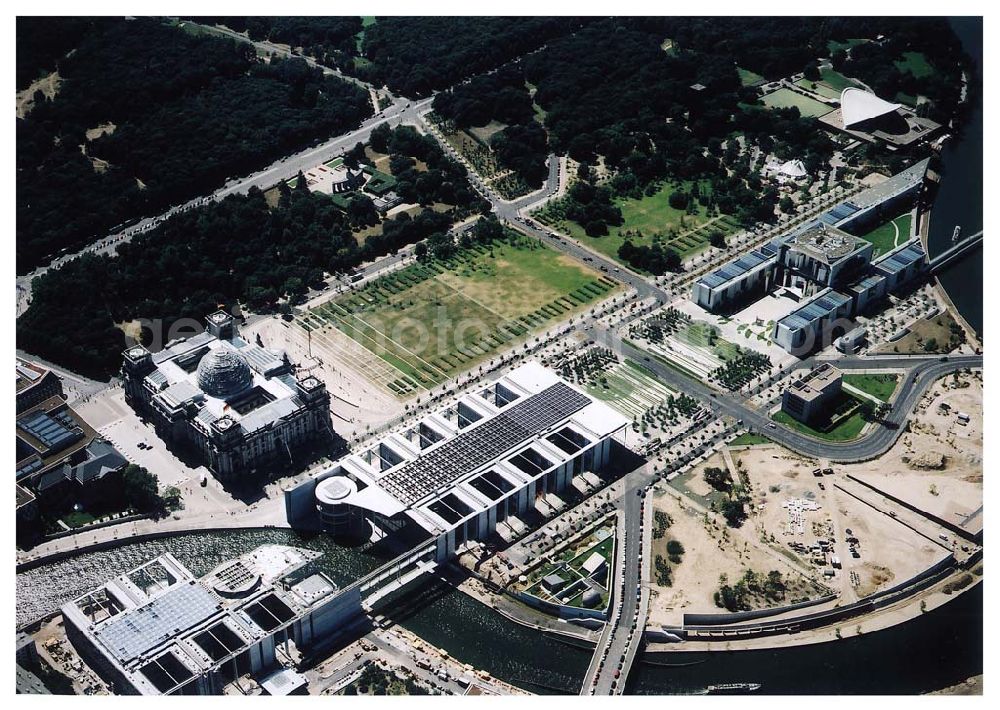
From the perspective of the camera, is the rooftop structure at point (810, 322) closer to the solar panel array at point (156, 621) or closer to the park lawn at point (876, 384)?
the park lawn at point (876, 384)

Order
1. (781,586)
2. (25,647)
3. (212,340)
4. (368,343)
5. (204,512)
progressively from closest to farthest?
1. (25,647)
2. (781,586)
3. (204,512)
4. (212,340)
5. (368,343)

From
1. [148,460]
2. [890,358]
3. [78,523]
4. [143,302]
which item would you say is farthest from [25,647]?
[890,358]

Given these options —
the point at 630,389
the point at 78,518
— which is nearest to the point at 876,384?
the point at 630,389

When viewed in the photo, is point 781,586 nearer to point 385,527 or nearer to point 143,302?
point 385,527

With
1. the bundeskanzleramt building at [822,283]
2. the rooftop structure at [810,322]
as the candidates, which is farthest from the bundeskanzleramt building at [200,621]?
the bundeskanzleramt building at [822,283]

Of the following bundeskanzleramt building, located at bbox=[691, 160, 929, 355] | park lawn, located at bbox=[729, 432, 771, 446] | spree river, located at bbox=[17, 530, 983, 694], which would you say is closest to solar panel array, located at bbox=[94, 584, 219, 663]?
spree river, located at bbox=[17, 530, 983, 694]

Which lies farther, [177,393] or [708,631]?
[177,393]

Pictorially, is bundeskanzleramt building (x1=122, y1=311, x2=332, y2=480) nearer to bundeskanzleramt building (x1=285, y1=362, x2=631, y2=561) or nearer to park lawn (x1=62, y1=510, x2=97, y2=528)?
bundeskanzleramt building (x1=285, y1=362, x2=631, y2=561)
